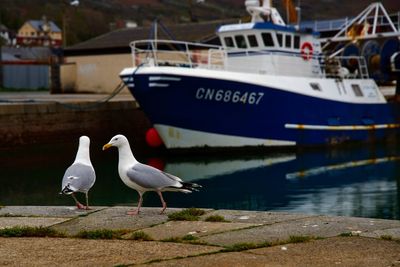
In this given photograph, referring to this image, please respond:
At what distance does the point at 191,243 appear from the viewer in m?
5.81

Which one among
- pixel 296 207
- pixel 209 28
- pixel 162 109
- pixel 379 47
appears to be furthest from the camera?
pixel 209 28

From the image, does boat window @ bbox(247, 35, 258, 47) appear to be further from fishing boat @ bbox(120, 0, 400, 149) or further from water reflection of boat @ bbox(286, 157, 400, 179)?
water reflection of boat @ bbox(286, 157, 400, 179)

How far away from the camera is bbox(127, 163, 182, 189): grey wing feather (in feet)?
23.6

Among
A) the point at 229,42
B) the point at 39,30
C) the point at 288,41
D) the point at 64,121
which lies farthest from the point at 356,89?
the point at 39,30

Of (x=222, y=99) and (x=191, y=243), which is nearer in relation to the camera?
(x=191, y=243)

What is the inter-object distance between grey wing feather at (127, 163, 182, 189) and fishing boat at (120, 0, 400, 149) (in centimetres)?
1377

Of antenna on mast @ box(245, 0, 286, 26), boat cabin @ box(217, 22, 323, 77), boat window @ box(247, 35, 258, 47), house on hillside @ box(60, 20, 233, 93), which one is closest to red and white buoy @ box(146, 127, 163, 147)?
boat cabin @ box(217, 22, 323, 77)

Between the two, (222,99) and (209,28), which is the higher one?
(209,28)

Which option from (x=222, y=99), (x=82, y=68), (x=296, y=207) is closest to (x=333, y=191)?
(x=296, y=207)

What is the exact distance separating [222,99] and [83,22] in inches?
3038

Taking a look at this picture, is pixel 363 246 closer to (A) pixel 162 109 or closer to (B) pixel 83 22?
(A) pixel 162 109

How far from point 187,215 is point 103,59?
104 feet

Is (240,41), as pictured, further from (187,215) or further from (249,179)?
(187,215)

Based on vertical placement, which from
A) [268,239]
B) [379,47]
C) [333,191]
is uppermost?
[379,47]
